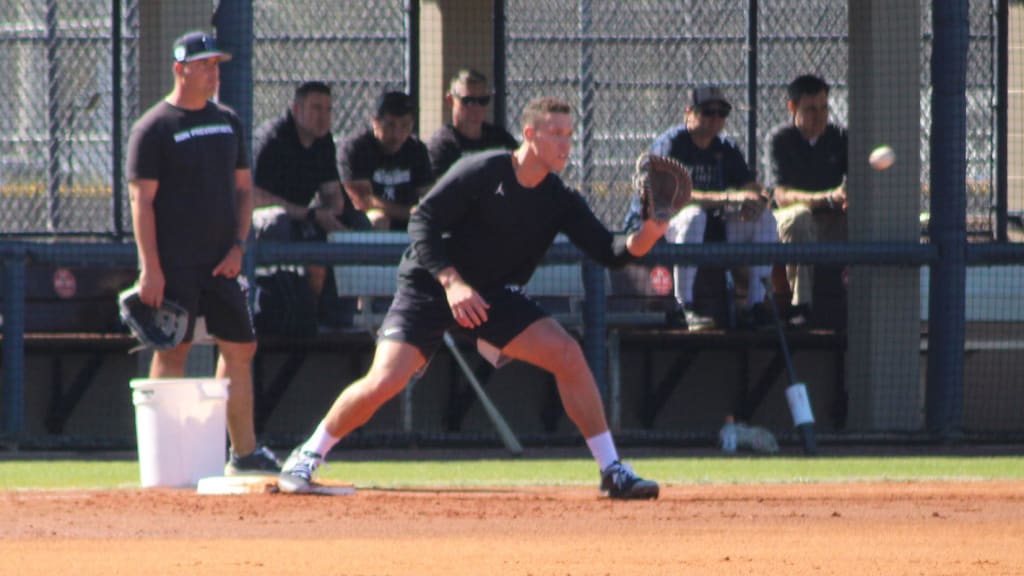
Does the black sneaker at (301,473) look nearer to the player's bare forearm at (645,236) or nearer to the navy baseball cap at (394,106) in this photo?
the player's bare forearm at (645,236)

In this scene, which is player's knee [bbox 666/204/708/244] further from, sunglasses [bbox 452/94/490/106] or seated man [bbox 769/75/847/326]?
sunglasses [bbox 452/94/490/106]

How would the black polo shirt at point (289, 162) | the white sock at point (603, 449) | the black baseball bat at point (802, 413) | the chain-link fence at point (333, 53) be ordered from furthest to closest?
the chain-link fence at point (333, 53) → the black polo shirt at point (289, 162) → the black baseball bat at point (802, 413) → the white sock at point (603, 449)

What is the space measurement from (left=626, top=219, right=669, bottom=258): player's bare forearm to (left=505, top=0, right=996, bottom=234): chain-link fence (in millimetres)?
6285

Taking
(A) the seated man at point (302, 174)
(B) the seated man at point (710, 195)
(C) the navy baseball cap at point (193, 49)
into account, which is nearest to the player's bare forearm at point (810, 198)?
(B) the seated man at point (710, 195)

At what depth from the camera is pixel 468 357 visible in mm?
10742

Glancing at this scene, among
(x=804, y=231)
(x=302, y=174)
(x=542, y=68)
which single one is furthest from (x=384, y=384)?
(x=542, y=68)

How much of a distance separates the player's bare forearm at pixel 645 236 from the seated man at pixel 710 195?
331 centimetres

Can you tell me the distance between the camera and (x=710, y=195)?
1072 cm

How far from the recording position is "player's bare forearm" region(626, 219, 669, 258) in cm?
724

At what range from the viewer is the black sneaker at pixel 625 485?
7504 mm

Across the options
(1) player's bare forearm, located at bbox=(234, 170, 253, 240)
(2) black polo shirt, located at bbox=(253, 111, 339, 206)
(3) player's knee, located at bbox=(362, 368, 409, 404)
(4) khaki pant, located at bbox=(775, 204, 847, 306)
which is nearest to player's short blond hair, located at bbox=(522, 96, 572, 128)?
(3) player's knee, located at bbox=(362, 368, 409, 404)

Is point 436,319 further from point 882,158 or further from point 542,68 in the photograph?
point 542,68

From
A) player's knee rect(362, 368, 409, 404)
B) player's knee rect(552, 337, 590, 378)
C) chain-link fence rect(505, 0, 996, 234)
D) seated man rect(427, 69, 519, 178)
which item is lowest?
player's knee rect(362, 368, 409, 404)

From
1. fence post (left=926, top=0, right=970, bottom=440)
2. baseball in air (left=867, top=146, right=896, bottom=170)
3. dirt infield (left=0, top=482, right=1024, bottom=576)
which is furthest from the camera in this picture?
fence post (left=926, top=0, right=970, bottom=440)
